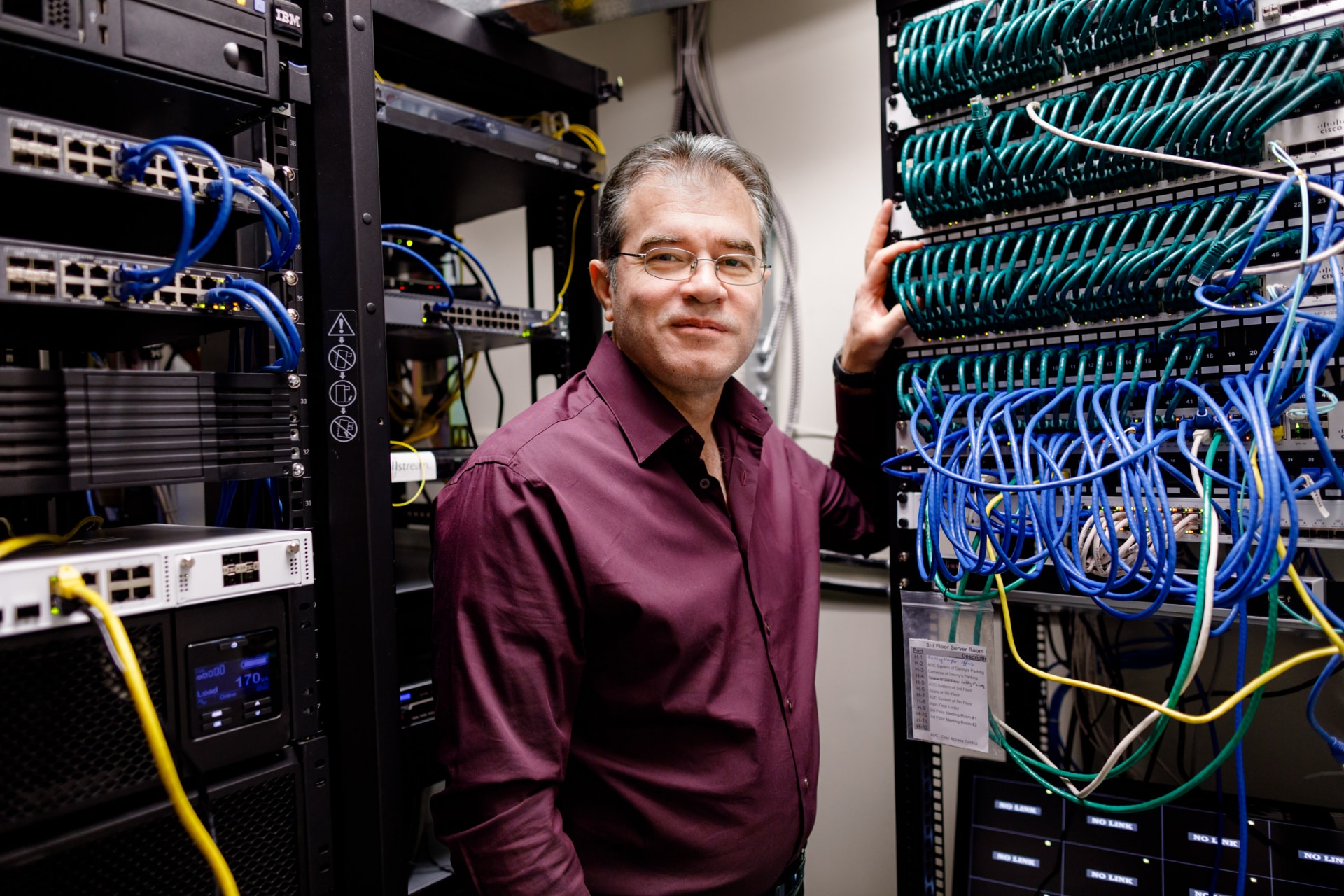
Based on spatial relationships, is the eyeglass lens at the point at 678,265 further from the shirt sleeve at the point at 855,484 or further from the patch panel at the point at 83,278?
the patch panel at the point at 83,278

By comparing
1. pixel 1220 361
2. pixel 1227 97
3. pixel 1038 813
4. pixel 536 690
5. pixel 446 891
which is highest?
pixel 1227 97

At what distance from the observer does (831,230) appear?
202cm

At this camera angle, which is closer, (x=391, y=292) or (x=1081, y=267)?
(x=1081, y=267)

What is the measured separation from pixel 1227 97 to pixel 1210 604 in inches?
24.5

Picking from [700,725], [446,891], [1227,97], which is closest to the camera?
[1227,97]

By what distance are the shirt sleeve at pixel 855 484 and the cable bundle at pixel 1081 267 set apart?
25 centimetres

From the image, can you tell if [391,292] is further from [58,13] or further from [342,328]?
Result: [58,13]

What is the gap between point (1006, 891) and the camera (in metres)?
1.32

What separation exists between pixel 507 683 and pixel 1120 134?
108 centimetres

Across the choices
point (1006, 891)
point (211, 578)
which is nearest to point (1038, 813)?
point (1006, 891)

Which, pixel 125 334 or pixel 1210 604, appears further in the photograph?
pixel 125 334

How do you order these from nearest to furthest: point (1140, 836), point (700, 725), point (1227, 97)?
point (1227, 97) < point (700, 725) < point (1140, 836)

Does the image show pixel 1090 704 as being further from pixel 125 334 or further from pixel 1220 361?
pixel 125 334

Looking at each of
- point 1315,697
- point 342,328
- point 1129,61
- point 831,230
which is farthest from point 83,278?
point 831,230
